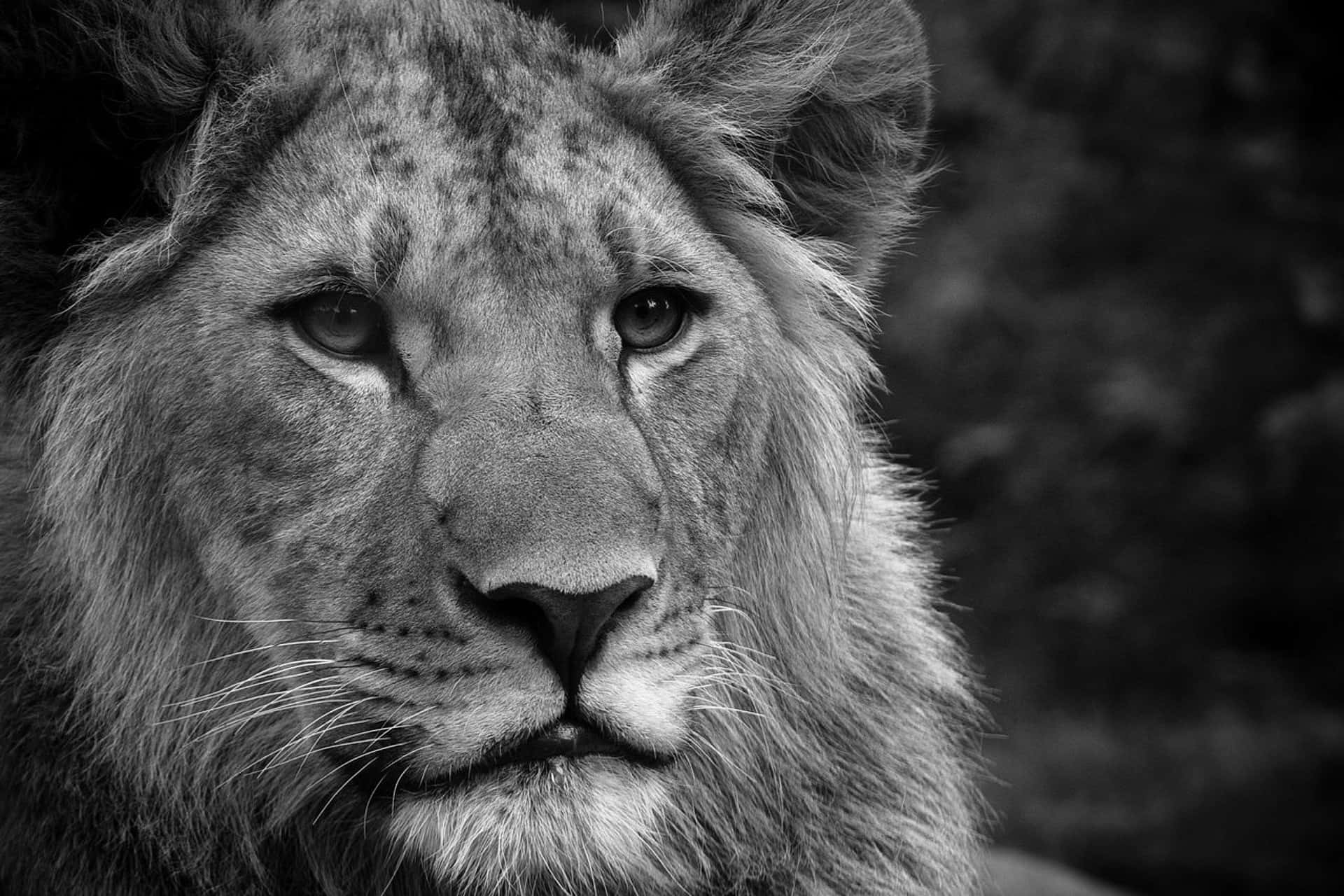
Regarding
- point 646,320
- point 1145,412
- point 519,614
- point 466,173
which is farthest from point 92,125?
point 1145,412

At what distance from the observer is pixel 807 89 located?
3578mm

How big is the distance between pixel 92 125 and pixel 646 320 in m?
1.14

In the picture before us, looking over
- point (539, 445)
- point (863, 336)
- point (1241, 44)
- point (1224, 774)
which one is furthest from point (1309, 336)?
point (539, 445)

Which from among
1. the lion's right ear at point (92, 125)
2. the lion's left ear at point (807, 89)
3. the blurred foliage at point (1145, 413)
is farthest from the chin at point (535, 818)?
the blurred foliage at point (1145, 413)

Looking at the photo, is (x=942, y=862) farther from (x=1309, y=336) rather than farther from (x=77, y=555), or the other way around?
A: (x=1309, y=336)

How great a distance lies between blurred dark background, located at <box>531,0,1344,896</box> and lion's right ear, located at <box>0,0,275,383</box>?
4771 millimetres

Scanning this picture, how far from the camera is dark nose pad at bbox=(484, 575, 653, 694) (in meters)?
2.64

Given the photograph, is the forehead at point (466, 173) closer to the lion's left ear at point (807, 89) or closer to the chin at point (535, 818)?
the lion's left ear at point (807, 89)

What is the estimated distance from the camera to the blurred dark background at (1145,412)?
7789mm

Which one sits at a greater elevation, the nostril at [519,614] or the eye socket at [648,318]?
the eye socket at [648,318]

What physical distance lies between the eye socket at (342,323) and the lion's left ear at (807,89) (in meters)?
0.85

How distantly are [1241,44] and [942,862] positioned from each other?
18.3 ft

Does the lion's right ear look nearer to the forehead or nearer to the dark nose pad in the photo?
the forehead

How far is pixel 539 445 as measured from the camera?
9.44ft
